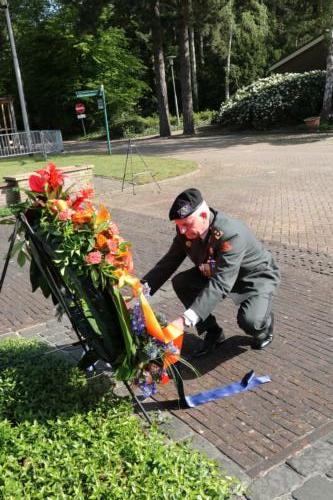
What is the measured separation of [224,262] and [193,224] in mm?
363

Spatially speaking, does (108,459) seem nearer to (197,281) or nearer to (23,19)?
(197,281)

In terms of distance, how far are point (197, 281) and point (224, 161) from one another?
43.0 feet

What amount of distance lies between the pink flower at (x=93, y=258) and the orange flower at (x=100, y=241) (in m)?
0.09

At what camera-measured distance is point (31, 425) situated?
3090 mm

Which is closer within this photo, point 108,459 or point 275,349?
point 108,459

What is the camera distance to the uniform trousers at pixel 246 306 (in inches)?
160

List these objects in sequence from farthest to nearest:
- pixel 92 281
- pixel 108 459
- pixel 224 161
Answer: pixel 224 161 < pixel 92 281 < pixel 108 459

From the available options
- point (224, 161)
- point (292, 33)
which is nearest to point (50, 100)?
point (292, 33)

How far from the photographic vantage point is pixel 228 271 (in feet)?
12.3

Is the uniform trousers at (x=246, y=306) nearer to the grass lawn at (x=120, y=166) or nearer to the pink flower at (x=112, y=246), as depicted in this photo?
the pink flower at (x=112, y=246)

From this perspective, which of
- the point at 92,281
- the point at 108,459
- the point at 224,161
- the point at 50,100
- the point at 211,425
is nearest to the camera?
the point at 108,459

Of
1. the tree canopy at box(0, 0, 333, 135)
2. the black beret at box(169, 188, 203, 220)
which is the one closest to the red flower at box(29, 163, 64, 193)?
the black beret at box(169, 188, 203, 220)

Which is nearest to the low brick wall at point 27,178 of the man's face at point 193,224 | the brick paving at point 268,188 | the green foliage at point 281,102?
the brick paving at point 268,188

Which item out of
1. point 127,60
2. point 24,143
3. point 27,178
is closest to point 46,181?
point 27,178
